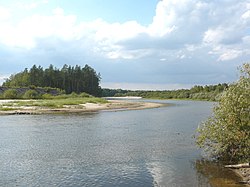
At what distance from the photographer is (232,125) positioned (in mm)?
19609

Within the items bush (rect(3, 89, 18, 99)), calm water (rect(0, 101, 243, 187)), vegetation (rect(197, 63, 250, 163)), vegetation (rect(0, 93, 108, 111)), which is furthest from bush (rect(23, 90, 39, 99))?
vegetation (rect(197, 63, 250, 163))

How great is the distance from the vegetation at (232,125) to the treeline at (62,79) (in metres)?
145

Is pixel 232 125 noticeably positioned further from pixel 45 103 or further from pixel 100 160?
pixel 45 103

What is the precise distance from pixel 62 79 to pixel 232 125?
15855 centimetres

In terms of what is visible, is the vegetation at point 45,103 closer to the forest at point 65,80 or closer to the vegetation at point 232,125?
the forest at point 65,80

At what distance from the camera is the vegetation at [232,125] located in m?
19.3

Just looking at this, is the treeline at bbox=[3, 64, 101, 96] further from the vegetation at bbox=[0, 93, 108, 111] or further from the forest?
the vegetation at bbox=[0, 93, 108, 111]

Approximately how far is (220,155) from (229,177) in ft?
13.5

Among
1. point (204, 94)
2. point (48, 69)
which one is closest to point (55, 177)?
point (48, 69)

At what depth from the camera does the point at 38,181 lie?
17531 millimetres

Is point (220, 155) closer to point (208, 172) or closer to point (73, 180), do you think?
point (208, 172)

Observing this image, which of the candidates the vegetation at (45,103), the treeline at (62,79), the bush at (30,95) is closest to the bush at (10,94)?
the bush at (30,95)

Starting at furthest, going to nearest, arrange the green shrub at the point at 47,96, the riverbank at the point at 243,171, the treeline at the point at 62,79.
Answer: the treeline at the point at 62,79 → the green shrub at the point at 47,96 → the riverbank at the point at 243,171

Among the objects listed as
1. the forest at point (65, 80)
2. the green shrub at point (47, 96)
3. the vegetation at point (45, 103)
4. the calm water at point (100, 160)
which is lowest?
the calm water at point (100, 160)
